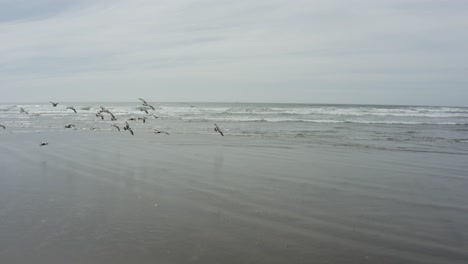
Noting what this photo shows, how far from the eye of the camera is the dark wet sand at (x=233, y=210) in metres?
5.59

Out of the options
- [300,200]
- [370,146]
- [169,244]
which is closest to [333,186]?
[300,200]

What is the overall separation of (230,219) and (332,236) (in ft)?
5.63

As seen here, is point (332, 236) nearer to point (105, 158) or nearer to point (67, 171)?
point (67, 171)

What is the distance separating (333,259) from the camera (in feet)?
17.7

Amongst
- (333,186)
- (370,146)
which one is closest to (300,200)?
(333,186)

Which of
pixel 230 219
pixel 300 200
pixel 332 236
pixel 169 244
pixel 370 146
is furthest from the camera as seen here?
pixel 370 146

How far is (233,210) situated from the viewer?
7.50 metres

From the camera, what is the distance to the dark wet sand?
559 cm

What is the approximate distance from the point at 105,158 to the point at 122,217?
24.2ft

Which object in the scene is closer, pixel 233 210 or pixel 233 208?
pixel 233 210

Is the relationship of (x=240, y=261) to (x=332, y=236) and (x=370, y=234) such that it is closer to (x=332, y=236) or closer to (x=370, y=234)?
(x=332, y=236)

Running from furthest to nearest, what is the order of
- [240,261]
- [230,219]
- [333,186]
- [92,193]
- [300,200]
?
[333,186] < [92,193] < [300,200] < [230,219] < [240,261]

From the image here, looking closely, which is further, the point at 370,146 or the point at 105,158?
the point at 370,146

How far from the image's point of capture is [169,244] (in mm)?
5801
